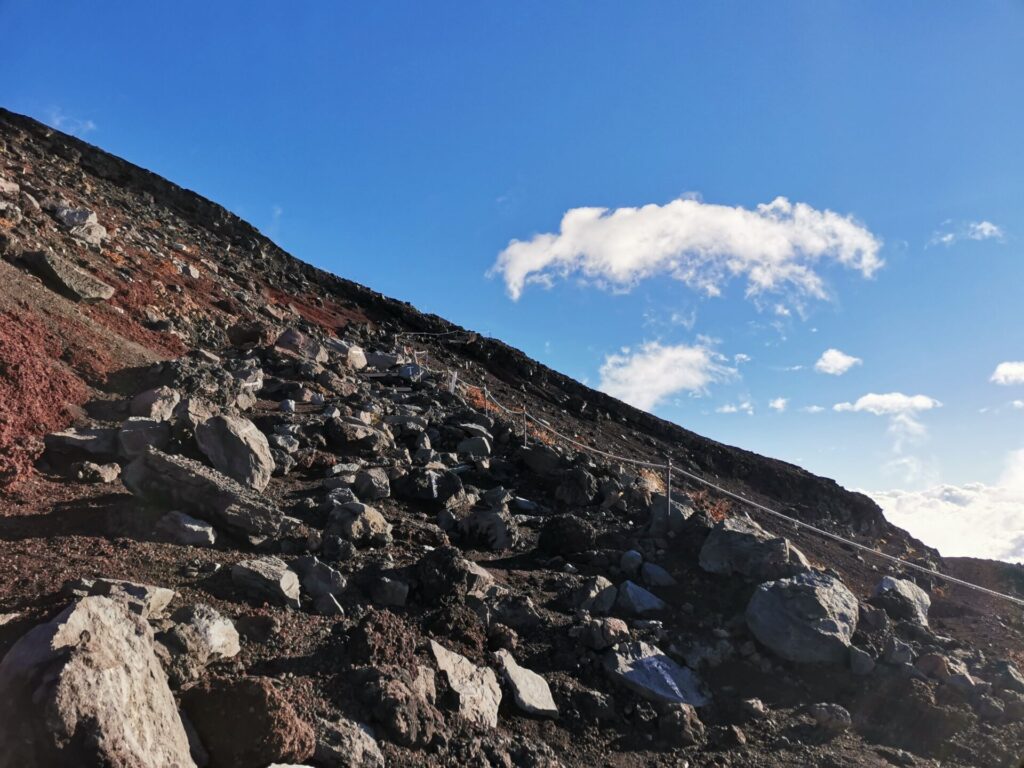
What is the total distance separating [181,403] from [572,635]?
502 cm

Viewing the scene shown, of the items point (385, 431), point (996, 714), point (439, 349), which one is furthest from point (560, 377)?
point (996, 714)

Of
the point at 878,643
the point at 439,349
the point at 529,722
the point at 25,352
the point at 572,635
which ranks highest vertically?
the point at 439,349

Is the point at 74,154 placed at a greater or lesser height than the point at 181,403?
greater

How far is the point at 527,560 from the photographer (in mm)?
6930

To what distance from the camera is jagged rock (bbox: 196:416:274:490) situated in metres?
6.36

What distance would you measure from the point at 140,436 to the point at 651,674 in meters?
5.31

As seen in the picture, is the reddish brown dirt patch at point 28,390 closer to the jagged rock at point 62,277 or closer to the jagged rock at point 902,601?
the jagged rock at point 62,277

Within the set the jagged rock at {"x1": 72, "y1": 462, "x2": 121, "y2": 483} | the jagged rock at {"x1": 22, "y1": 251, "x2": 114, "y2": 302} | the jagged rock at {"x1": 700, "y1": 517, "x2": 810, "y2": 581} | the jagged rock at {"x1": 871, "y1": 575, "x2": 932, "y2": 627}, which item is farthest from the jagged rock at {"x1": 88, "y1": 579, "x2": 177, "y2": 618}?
the jagged rock at {"x1": 22, "y1": 251, "x2": 114, "y2": 302}

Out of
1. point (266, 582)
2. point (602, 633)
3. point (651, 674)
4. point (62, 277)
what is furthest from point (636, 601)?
point (62, 277)

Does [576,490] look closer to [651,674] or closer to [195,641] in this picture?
[651,674]

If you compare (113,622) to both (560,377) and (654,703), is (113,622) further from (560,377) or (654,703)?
(560,377)

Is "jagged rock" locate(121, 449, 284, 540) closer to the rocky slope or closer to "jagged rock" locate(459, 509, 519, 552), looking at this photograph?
the rocky slope

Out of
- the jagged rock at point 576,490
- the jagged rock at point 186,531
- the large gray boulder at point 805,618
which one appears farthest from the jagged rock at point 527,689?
the jagged rock at point 576,490

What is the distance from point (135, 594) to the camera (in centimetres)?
382
